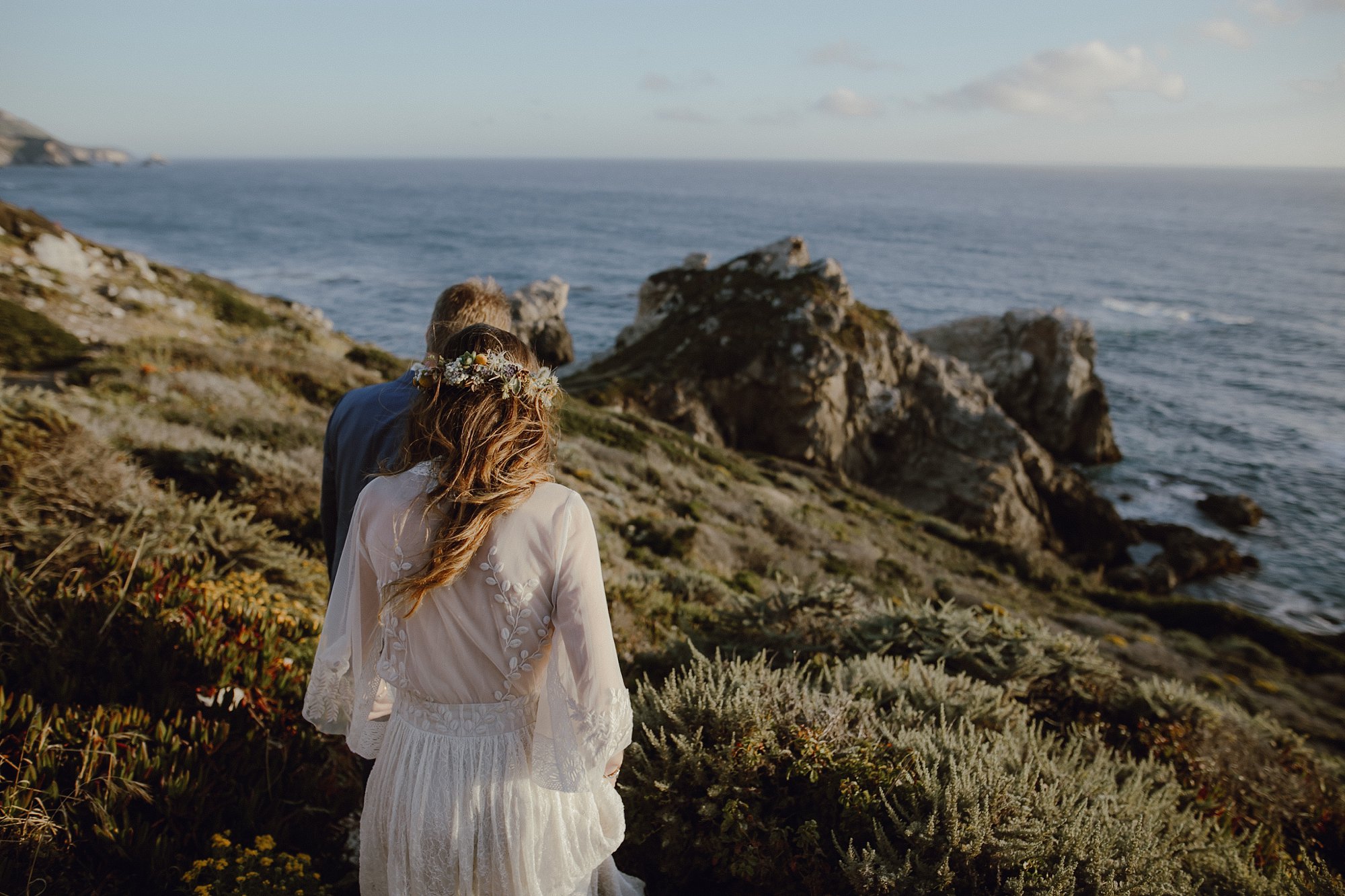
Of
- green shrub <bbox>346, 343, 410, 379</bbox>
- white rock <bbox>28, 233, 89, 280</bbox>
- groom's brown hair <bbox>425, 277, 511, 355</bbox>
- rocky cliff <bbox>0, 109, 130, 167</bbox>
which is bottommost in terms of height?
green shrub <bbox>346, 343, 410, 379</bbox>

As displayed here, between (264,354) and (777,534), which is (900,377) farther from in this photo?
(264,354)

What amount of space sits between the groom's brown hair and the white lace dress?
1307 millimetres

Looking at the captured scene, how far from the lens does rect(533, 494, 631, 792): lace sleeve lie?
225cm

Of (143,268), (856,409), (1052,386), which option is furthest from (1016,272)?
(143,268)

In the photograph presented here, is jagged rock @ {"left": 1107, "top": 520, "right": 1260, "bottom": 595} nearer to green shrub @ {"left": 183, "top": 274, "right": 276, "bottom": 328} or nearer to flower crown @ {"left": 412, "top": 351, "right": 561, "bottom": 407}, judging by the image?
flower crown @ {"left": 412, "top": 351, "right": 561, "bottom": 407}

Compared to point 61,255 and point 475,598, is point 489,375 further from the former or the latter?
point 61,255

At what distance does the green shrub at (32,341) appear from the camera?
480 inches

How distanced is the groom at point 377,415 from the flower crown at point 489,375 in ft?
3.55

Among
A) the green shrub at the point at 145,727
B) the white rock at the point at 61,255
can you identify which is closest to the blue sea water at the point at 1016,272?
the white rock at the point at 61,255

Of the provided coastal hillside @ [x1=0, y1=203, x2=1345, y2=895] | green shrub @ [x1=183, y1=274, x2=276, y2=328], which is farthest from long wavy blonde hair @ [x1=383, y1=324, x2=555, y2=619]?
green shrub @ [x1=183, y1=274, x2=276, y2=328]

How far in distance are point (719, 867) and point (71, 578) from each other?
180 inches

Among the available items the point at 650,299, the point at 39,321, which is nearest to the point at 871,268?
the point at 650,299

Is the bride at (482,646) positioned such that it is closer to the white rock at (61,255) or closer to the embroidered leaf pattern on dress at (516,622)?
the embroidered leaf pattern on dress at (516,622)

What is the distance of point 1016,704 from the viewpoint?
197 inches
